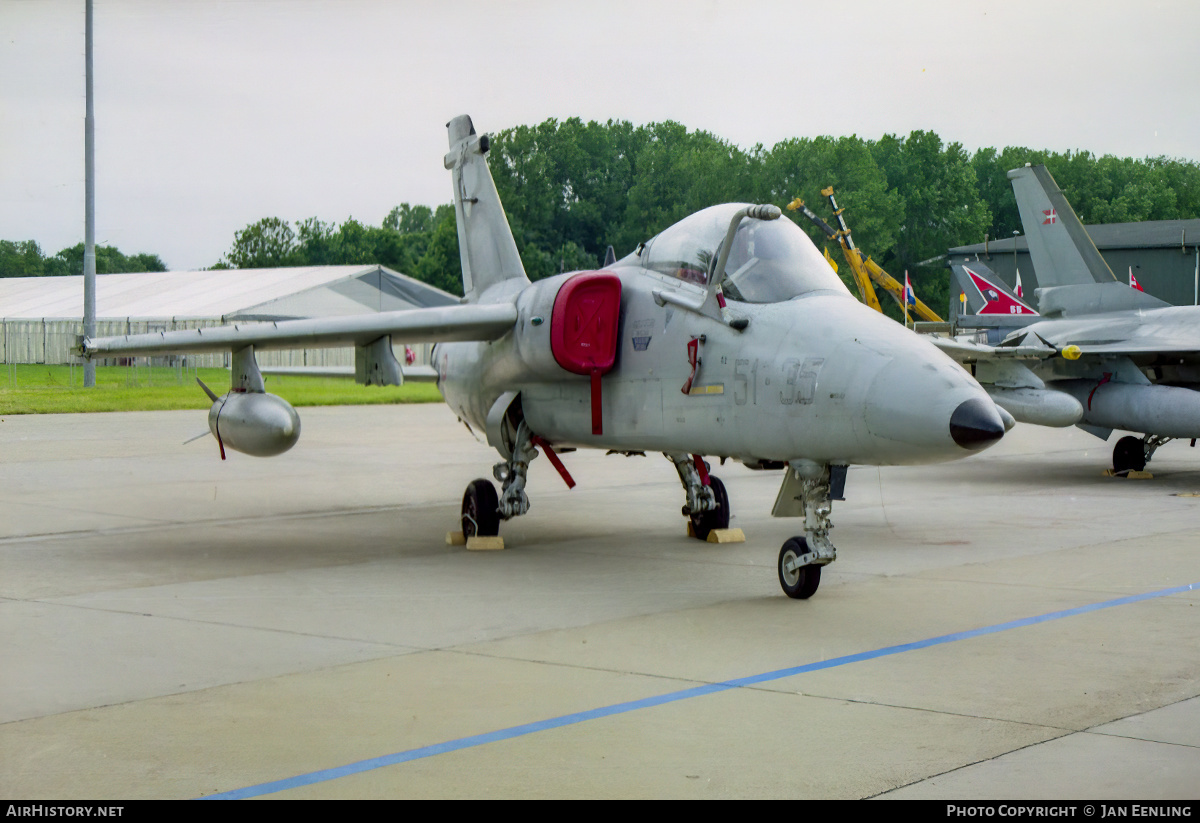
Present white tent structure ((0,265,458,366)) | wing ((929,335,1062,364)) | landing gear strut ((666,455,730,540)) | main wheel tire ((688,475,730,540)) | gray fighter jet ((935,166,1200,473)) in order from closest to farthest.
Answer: landing gear strut ((666,455,730,540))
main wheel tire ((688,475,730,540))
wing ((929,335,1062,364))
gray fighter jet ((935,166,1200,473))
white tent structure ((0,265,458,366))

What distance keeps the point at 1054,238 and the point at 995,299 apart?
647 cm

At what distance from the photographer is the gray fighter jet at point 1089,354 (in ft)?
51.7

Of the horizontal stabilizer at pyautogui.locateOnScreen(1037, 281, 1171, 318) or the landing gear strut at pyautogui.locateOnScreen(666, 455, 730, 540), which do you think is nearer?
the landing gear strut at pyautogui.locateOnScreen(666, 455, 730, 540)

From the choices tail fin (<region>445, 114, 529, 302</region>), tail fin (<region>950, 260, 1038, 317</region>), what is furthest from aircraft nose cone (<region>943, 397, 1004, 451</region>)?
tail fin (<region>950, 260, 1038, 317</region>)

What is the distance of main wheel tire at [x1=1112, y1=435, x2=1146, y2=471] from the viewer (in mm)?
17062

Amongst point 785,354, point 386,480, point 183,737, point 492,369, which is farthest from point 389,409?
point 183,737

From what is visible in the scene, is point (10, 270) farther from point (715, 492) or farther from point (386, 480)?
point (715, 492)

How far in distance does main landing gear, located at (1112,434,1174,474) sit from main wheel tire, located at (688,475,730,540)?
28.2ft

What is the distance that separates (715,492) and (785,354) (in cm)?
357

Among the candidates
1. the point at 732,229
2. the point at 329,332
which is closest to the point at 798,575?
the point at 732,229

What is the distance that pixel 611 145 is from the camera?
2438 centimetres

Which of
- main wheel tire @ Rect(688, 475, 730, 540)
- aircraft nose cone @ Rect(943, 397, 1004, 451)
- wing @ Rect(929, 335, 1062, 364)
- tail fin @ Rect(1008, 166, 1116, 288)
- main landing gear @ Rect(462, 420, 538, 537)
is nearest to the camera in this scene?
aircraft nose cone @ Rect(943, 397, 1004, 451)

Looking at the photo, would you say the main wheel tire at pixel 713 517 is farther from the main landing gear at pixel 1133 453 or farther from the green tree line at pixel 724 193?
the main landing gear at pixel 1133 453

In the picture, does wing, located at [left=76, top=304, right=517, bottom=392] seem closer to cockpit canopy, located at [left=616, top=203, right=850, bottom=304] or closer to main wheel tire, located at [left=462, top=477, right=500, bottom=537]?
main wheel tire, located at [left=462, top=477, right=500, bottom=537]
